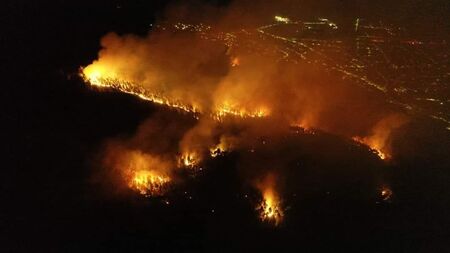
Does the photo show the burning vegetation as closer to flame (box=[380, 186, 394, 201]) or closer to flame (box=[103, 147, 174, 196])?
flame (box=[103, 147, 174, 196])

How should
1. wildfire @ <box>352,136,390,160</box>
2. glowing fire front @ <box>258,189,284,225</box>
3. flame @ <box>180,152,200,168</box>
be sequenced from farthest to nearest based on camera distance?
1. wildfire @ <box>352,136,390,160</box>
2. flame @ <box>180,152,200,168</box>
3. glowing fire front @ <box>258,189,284,225</box>

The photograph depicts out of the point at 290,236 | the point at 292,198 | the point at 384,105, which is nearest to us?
the point at 290,236

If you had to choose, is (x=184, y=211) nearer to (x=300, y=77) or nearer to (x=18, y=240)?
(x=18, y=240)

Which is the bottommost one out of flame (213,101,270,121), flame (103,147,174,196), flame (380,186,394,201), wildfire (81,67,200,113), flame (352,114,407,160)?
flame (380,186,394,201)

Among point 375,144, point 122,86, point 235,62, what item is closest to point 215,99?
point 235,62

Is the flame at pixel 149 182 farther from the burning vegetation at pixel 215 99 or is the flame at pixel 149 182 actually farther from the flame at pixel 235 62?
the flame at pixel 235 62

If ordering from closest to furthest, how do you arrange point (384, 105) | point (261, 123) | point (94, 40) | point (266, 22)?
point (261, 123) < point (384, 105) < point (94, 40) < point (266, 22)

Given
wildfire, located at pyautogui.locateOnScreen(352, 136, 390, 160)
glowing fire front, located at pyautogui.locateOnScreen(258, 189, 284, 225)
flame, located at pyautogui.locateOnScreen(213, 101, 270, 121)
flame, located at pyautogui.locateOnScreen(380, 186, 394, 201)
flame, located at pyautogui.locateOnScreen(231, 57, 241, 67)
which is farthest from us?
flame, located at pyautogui.locateOnScreen(231, 57, 241, 67)

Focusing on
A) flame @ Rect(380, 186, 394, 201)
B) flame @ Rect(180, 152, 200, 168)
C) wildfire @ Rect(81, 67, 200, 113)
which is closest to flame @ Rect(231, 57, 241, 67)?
wildfire @ Rect(81, 67, 200, 113)

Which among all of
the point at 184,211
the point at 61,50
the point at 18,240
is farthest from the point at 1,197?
the point at 61,50
